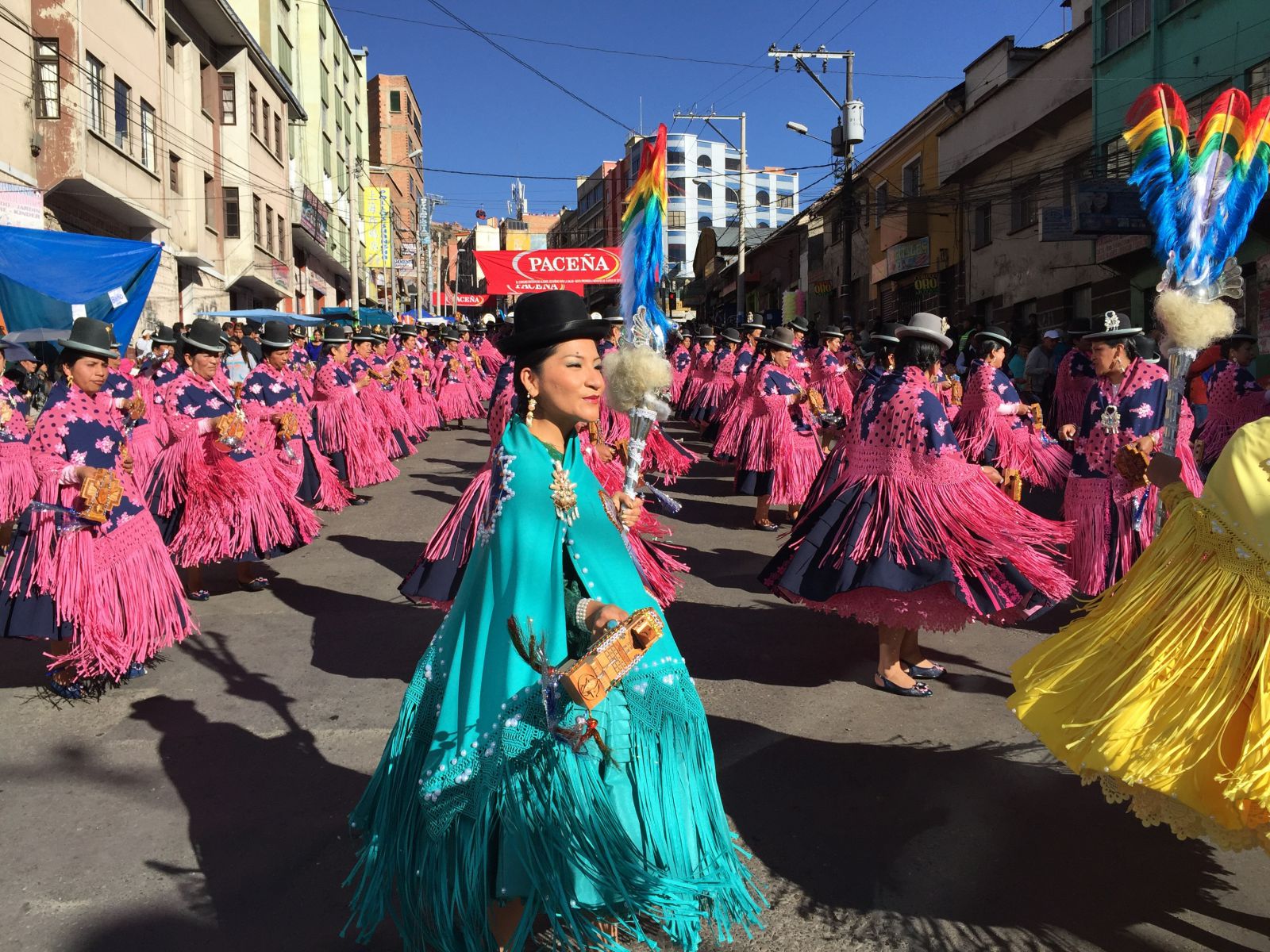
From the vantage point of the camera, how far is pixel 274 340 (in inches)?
334

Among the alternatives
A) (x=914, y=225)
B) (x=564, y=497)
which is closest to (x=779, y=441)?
(x=564, y=497)

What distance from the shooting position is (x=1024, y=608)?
486cm

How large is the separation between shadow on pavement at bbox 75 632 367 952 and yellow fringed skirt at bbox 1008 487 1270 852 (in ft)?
7.20

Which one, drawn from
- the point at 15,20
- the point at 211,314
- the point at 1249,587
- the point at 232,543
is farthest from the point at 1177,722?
the point at 211,314

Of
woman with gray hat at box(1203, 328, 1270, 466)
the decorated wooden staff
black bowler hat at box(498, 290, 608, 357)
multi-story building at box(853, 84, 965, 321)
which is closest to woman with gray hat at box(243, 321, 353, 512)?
black bowler hat at box(498, 290, 608, 357)

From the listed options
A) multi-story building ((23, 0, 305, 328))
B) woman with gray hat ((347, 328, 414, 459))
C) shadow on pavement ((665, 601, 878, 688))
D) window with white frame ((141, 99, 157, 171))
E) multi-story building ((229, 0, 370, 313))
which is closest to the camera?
shadow on pavement ((665, 601, 878, 688))

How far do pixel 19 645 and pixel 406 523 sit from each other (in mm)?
4200

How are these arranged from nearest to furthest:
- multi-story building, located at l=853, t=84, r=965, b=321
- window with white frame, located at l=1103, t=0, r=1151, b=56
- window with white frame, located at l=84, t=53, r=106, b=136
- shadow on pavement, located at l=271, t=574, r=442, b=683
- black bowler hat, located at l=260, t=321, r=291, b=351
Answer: shadow on pavement, located at l=271, t=574, r=442, b=683
black bowler hat, located at l=260, t=321, r=291, b=351
window with white frame, located at l=84, t=53, r=106, b=136
window with white frame, located at l=1103, t=0, r=1151, b=56
multi-story building, located at l=853, t=84, r=965, b=321

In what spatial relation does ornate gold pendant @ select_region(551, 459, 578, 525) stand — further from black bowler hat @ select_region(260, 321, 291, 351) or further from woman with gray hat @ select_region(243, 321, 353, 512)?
black bowler hat @ select_region(260, 321, 291, 351)

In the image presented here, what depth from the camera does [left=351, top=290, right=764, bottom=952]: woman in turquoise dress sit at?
235 centimetres

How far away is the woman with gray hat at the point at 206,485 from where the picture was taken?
22.5 ft

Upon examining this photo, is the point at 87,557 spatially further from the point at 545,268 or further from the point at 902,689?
the point at 545,268

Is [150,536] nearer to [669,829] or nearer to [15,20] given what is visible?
[669,829]

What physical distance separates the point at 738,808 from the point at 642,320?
1820 millimetres
